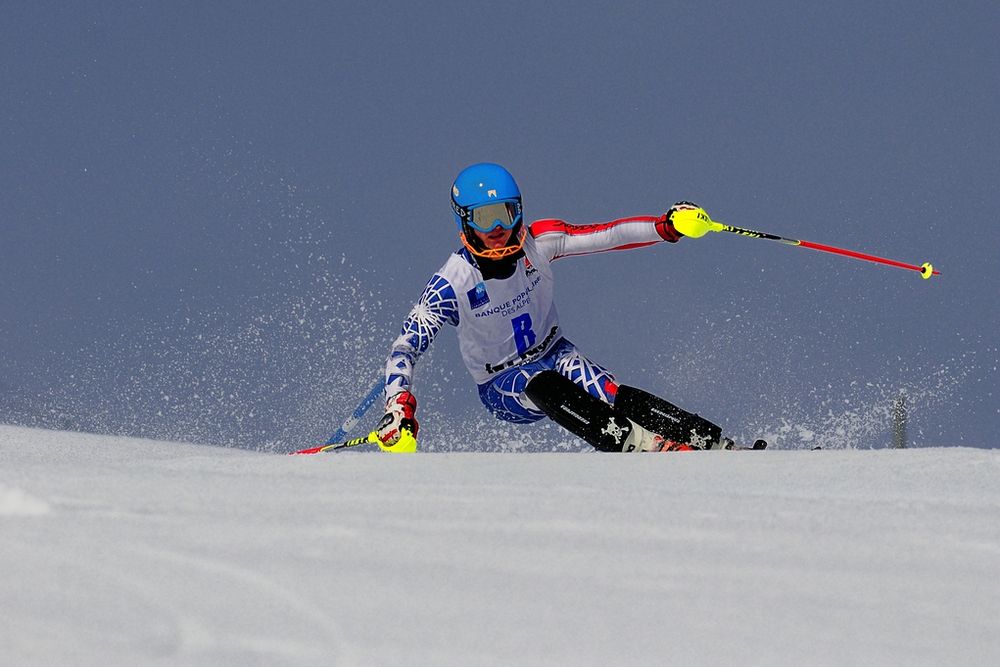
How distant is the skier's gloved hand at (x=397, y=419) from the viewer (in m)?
4.71

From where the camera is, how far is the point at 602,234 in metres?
5.68

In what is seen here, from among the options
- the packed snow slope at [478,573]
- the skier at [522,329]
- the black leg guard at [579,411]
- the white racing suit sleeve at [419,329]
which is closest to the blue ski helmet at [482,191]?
the skier at [522,329]

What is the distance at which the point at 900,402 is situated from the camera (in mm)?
6895

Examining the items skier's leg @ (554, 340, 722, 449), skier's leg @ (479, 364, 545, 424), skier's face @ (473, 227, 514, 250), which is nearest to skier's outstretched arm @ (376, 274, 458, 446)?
skier's face @ (473, 227, 514, 250)

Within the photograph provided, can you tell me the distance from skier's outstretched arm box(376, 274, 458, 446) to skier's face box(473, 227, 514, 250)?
29cm

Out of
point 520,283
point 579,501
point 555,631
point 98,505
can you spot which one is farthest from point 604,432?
point 555,631

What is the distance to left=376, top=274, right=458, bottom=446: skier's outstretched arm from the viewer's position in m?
4.75

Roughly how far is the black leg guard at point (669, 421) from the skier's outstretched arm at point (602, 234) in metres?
0.94

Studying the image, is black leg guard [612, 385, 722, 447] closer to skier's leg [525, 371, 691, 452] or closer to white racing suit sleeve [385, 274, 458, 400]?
skier's leg [525, 371, 691, 452]

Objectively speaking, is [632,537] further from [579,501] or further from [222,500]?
[222,500]

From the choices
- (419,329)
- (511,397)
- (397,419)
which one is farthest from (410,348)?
(511,397)

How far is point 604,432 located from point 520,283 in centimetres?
99

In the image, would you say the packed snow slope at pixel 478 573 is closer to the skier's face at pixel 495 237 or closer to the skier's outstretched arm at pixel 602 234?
the skier's face at pixel 495 237

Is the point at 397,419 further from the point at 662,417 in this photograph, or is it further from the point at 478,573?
the point at 478,573
